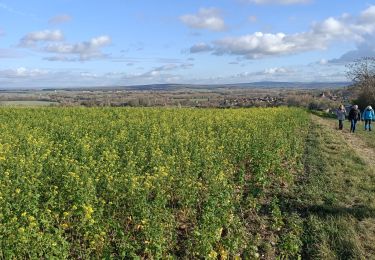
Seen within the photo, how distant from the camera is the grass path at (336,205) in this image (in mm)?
8305

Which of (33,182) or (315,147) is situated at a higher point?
(33,182)

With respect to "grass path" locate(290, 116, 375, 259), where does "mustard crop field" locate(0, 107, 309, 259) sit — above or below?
above

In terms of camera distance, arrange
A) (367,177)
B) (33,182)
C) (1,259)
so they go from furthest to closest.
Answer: (367,177) → (33,182) → (1,259)

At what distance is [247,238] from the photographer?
8.51 metres

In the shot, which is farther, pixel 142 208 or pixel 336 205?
pixel 336 205

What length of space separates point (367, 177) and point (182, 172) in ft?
20.3

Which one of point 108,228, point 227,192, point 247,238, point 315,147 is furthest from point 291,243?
point 315,147

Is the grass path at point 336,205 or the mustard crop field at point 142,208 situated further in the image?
the grass path at point 336,205

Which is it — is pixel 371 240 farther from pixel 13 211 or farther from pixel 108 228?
pixel 13 211

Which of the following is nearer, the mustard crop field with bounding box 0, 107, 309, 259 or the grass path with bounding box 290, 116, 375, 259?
the mustard crop field with bounding box 0, 107, 309, 259

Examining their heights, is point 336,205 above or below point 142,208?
below

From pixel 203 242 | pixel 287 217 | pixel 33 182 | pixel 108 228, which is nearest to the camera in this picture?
pixel 203 242

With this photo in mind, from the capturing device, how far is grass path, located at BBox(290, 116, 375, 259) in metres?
8.30

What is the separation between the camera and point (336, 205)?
10734 mm
